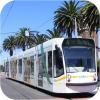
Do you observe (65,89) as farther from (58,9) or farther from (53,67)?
(58,9)

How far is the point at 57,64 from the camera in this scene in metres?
12.1

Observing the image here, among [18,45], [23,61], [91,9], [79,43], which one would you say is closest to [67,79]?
[79,43]

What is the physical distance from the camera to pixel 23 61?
21.4 metres

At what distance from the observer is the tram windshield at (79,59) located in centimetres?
1174

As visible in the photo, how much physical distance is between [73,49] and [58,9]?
902 inches

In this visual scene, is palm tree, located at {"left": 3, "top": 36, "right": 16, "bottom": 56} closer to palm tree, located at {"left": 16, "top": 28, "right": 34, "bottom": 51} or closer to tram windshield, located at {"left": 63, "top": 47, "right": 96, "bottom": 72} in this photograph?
palm tree, located at {"left": 16, "top": 28, "right": 34, "bottom": 51}

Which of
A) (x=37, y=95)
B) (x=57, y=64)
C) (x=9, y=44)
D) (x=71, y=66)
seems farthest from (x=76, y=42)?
(x=9, y=44)

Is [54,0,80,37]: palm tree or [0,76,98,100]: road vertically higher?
[54,0,80,37]: palm tree

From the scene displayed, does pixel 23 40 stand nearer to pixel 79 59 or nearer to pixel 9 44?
pixel 9 44

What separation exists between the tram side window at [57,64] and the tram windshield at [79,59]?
1.11ft

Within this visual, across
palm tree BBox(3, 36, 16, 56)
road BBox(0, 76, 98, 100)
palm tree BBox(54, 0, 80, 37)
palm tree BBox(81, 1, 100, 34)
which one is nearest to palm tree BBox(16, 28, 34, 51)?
palm tree BBox(3, 36, 16, 56)

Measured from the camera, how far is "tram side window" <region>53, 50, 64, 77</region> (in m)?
11.8

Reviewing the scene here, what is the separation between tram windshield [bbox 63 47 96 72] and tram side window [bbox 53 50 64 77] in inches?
13.3

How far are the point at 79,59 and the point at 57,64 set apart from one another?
1205mm
